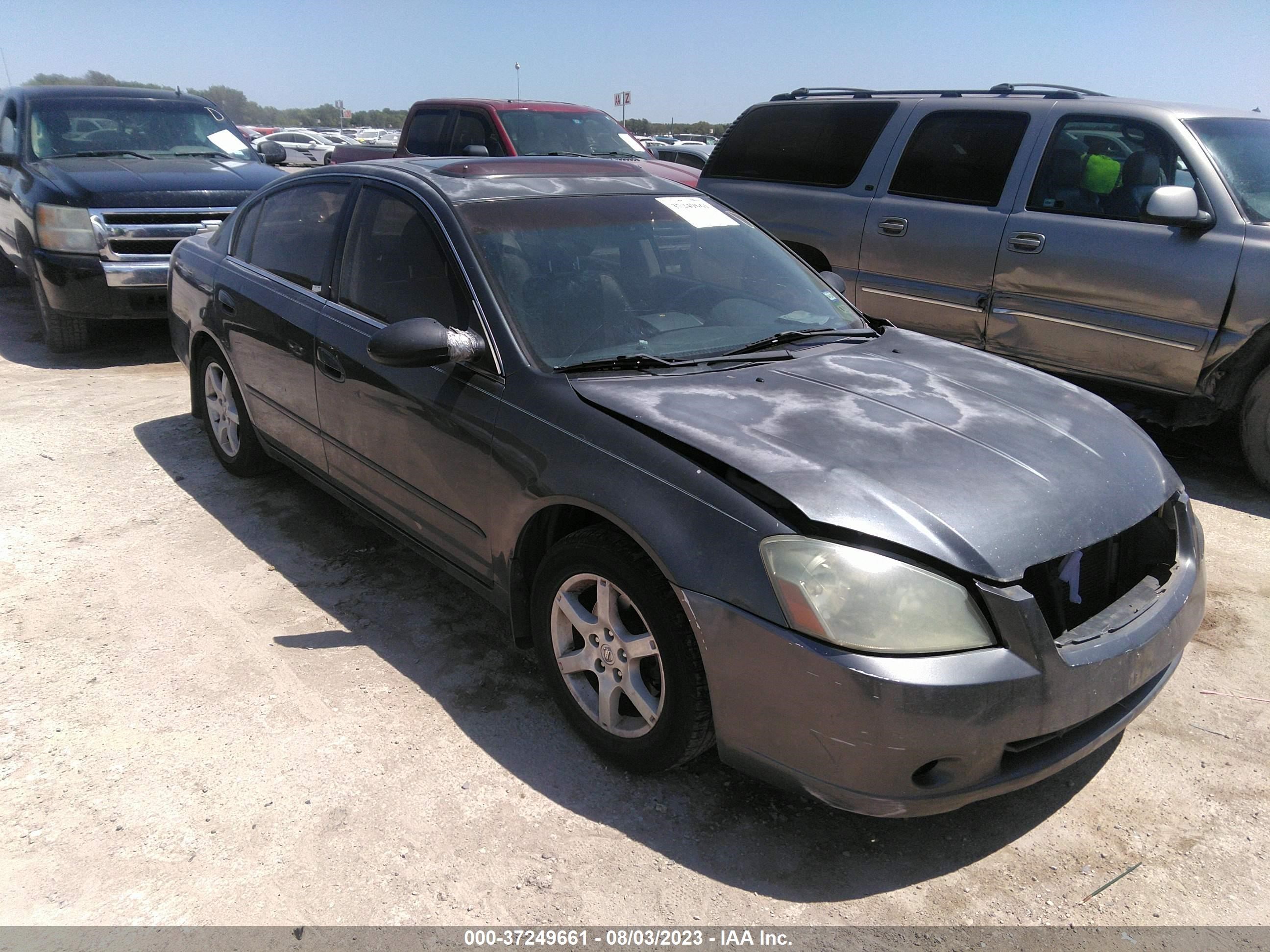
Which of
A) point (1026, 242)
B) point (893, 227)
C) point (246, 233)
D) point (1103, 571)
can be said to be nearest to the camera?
point (1103, 571)

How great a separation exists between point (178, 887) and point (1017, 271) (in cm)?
505

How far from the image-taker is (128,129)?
8.30 meters

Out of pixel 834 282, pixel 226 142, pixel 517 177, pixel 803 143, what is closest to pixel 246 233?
pixel 517 177

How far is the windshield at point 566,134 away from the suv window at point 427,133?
88cm

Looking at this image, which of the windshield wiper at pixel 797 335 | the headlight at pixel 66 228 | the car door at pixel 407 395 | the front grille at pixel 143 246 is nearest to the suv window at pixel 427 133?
the front grille at pixel 143 246

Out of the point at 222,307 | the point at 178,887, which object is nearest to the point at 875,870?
the point at 178,887

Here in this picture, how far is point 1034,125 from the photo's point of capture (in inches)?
220

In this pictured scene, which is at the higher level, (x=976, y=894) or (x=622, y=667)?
(x=622, y=667)

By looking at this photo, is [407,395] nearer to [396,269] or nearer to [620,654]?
[396,269]

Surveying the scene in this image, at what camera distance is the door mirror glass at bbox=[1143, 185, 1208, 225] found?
482cm

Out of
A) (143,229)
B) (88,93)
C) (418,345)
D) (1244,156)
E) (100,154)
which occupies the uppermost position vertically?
(88,93)

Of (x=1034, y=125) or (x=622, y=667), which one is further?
(x=1034, y=125)

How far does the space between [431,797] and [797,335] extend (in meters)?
2.01

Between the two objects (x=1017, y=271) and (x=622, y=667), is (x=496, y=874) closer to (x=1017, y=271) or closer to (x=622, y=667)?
(x=622, y=667)
